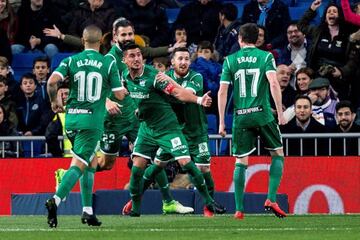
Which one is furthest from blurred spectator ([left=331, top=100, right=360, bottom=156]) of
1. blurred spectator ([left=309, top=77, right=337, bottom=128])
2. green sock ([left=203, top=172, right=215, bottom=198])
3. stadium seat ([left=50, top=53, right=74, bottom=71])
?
stadium seat ([left=50, top=53, right=74, bottom=71])

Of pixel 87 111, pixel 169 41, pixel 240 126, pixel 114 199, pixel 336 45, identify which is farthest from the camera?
pixel 169 41

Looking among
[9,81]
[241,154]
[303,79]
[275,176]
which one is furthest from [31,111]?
[275,176]

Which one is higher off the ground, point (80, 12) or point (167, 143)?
point (80, 12)

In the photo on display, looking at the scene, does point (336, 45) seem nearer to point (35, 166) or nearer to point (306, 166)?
point (306, 166)

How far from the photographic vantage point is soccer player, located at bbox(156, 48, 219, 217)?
63.0 feet

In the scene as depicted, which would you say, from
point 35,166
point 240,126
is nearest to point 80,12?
point 35,166

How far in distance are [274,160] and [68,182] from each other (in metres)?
3.23

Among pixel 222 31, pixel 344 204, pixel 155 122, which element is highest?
pixel 222 31

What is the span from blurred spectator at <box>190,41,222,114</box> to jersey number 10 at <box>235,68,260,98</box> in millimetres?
5309

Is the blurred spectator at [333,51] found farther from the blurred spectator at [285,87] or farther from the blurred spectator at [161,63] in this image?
the blurred spectator at [161,63]

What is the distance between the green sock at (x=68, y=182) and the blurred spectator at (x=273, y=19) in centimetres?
861

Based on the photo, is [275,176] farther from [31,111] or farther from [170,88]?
[31,111]

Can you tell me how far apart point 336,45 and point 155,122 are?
18.2ft

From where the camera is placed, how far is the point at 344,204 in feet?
67.6
